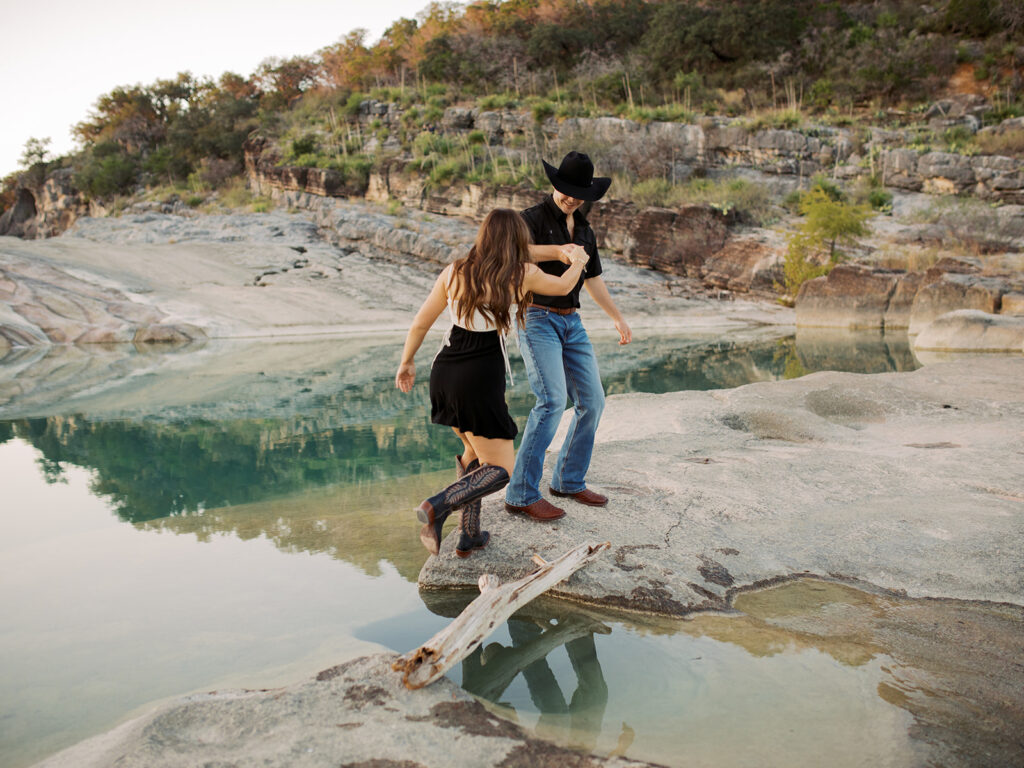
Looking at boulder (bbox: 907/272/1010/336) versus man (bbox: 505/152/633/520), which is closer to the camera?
man (bbox: 505/152/633/520)

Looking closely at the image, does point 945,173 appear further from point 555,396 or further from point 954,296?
point 555,396

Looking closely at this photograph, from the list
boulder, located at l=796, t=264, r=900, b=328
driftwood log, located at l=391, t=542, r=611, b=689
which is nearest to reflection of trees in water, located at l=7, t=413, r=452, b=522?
driftwood log, located at l=391, t=542, r=611, b=689

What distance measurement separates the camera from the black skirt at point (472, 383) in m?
3.45

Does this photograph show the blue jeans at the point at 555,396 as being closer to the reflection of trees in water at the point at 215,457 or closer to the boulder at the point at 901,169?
the reflection of trees in water at the point at 215,457

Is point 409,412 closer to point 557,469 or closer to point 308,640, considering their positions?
point 557,469

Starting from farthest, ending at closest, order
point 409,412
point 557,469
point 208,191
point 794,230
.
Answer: point 208,191, point 794,230, point 409,412, point 557,469

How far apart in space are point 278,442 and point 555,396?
470cm

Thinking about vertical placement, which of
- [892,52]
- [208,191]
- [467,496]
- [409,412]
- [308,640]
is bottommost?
[409,412]

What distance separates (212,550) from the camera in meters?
4.49

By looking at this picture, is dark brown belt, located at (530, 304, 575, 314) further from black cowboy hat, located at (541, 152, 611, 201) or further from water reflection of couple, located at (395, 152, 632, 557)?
black cowboy hat, located at (541, 152, 611, 201)

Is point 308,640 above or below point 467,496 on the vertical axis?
below

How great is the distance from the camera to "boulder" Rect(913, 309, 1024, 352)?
12.6 metres

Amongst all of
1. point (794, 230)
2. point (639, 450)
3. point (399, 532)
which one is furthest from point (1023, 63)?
point (399, 532)

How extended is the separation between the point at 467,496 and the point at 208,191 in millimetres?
33858
